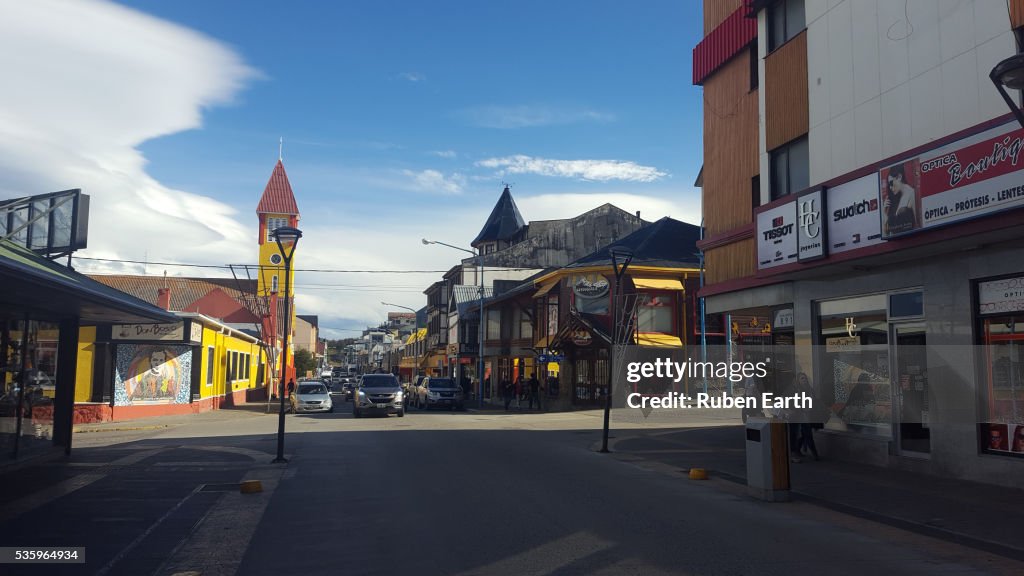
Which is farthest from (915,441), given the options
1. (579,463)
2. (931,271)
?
(579,463)

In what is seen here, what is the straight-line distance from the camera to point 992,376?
11930 mm

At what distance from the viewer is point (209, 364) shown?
35.3 metres

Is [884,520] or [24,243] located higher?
[24,243]

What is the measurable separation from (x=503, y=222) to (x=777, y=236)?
57.2 m

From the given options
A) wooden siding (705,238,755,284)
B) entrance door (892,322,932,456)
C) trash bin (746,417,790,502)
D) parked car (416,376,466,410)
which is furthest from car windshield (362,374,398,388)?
trash bin (746,417,790,502)

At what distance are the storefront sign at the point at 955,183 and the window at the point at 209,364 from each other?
29.7m

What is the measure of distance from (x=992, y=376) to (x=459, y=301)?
4702cm

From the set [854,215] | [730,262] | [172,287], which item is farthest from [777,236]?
[172,287]

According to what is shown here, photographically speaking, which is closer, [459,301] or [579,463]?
[579,463]

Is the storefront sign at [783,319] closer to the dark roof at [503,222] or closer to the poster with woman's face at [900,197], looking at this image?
the poster with woman's face at [900,197]

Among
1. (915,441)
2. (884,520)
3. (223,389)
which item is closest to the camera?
(884,520)

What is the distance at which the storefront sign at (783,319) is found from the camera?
691 inches

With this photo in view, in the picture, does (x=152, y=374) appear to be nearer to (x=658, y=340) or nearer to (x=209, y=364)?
(x=209, y=364)

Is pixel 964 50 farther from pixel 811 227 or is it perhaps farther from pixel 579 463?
pixel 579 463
